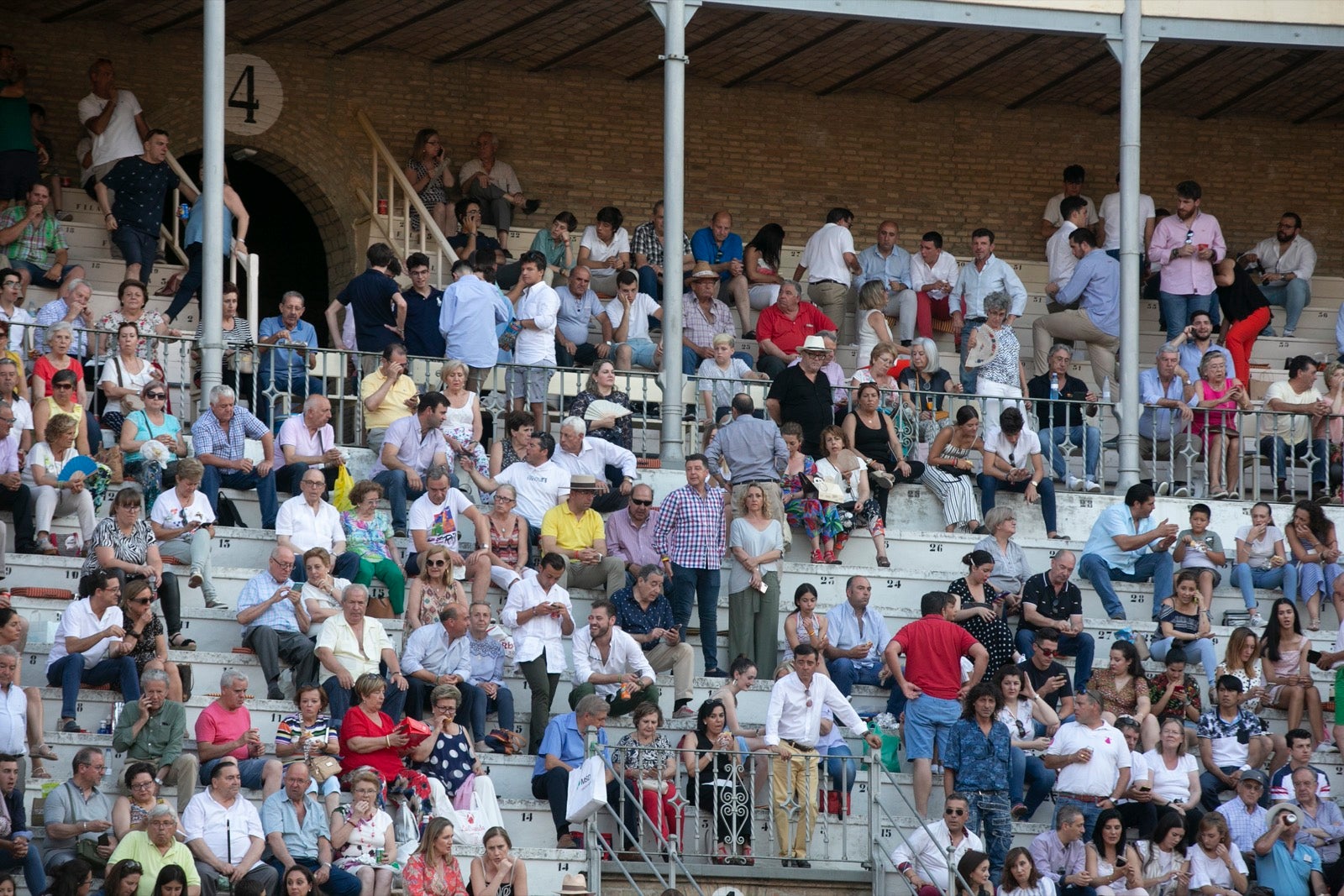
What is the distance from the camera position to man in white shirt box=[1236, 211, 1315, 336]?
70.6 feet

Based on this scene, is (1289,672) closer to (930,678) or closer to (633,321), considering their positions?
(930,678)

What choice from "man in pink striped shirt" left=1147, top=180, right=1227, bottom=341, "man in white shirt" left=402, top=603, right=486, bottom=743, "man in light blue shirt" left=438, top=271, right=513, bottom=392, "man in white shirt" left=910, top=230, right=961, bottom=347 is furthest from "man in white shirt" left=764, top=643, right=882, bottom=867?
"man in pink striped shirt" left=1147, top=180, right=1227, bottom=341

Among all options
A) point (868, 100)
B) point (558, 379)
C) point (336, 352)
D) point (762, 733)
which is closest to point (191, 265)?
point (336, 352)

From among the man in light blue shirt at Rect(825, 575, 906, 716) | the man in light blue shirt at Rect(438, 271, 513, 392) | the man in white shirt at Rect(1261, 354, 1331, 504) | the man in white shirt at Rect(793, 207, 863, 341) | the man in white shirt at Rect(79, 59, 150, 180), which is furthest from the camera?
the man in white shirt at Rect(793, 207, 863, 341)

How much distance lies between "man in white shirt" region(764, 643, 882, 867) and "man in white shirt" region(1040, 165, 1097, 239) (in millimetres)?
8881

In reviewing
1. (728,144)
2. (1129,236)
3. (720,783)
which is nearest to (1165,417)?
(1129,236)

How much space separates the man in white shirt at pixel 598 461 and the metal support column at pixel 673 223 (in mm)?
890

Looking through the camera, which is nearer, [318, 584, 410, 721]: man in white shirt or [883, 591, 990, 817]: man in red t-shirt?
[318, 584, 410, 721]: man in white shirt

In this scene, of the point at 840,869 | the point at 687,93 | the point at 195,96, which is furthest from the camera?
the point at 687,93

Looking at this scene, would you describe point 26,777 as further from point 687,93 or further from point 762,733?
point 687,93

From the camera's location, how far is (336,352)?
1661cm

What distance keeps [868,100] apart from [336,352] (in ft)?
26.2

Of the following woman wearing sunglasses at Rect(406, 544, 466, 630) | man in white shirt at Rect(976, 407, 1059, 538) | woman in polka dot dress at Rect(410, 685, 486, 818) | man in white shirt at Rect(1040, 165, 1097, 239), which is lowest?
woman in polka dot dress at Rect(410, 685, 486, 818)

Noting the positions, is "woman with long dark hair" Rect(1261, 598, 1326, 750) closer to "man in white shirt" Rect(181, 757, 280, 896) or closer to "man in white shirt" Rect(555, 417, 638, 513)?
"man in white shirt" Rect(555, 417, 638, 513)
